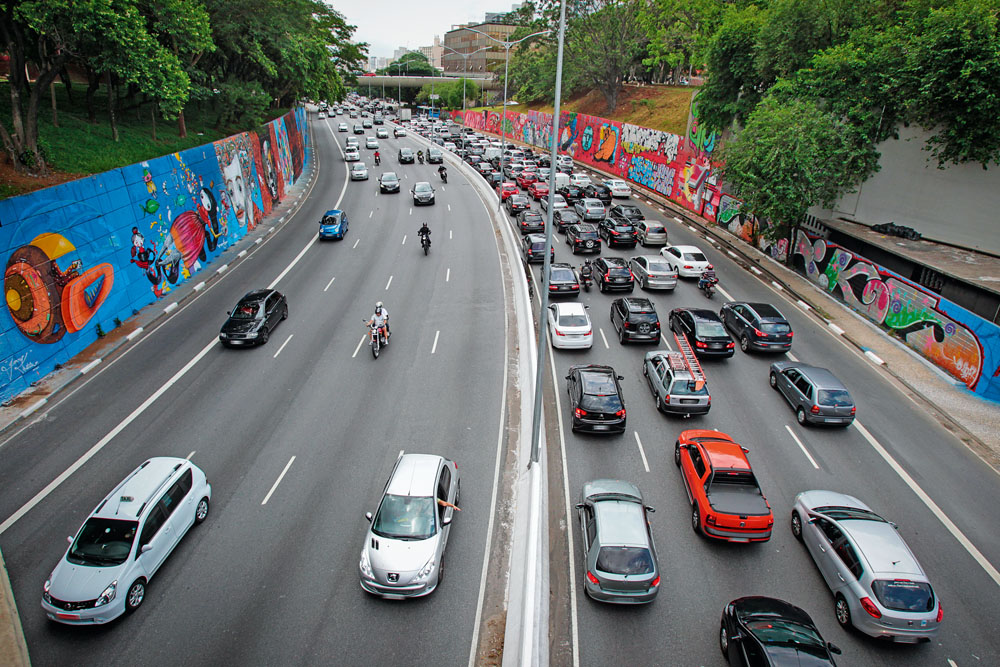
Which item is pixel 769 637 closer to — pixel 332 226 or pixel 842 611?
pixel 842 611

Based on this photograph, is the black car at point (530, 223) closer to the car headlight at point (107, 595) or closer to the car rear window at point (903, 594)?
the car rear window at point (903, 594)

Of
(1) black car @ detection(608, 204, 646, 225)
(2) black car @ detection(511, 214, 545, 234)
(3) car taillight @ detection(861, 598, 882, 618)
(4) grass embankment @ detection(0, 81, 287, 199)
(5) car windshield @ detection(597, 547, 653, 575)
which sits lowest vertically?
(3) car taillight @ detection(861, 598, 882, 618)

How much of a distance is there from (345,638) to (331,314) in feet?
51.9

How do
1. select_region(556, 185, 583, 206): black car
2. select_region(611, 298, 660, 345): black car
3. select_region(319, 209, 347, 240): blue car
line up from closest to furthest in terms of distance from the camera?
select_region(611, 298, 660, 345): black car
select_region(319, 209, 347, 240): blue car
select_region(556, 185, 583, 206): black car

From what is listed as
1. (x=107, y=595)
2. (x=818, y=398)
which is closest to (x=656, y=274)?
(x=818, y=398)

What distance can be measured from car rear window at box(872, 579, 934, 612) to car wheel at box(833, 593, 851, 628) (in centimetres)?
68

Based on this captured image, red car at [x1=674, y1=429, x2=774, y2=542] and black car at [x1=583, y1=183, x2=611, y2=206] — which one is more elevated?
black car at [x1=583, y1=183, x2=611, y2=206]

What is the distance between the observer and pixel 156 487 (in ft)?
37.0

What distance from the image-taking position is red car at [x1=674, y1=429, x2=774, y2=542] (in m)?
11.9

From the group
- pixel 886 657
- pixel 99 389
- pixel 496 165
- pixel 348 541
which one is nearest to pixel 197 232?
pixel 99 389

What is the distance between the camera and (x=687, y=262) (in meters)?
28.0

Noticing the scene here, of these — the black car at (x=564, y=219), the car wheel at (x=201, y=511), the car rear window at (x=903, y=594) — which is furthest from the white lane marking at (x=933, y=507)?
the black car at (x=564, y=219)

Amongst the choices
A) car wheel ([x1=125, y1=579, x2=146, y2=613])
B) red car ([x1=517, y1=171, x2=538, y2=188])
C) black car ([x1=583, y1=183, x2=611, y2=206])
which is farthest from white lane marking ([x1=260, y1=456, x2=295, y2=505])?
red car ([x1=517, y1=171, x2=538, y2=188])

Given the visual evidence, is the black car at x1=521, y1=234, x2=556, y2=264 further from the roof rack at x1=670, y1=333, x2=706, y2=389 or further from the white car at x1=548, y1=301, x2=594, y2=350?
the roof rack at x1=670, y1=333, x2=706, y2=389
